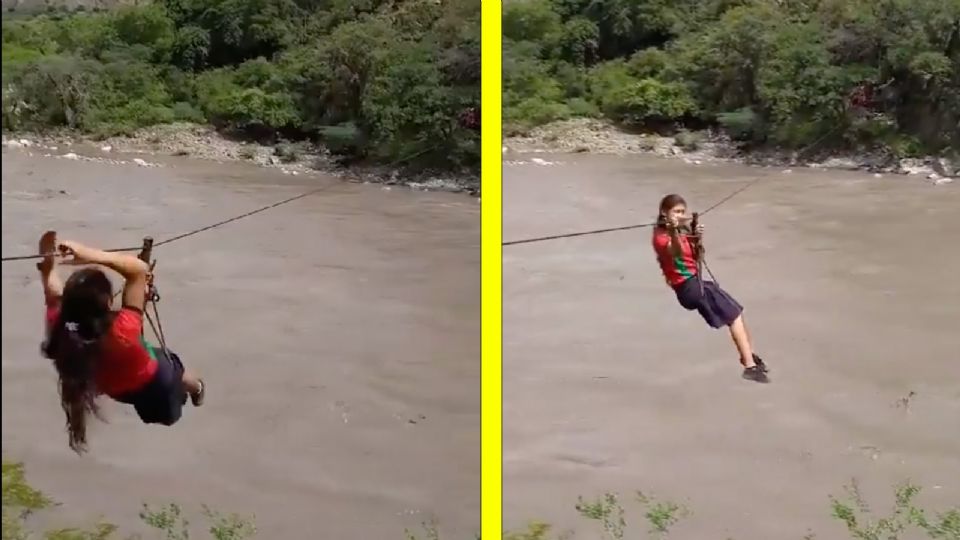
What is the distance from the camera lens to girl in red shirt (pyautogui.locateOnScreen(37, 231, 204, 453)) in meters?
1.83

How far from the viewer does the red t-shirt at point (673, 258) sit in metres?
2.11

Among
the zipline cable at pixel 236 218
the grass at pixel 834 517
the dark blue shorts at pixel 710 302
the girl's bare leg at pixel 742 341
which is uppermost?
the zipline cable at pixel 236 218

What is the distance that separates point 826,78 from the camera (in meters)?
2.15

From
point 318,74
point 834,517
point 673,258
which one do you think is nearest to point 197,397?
point 318,74

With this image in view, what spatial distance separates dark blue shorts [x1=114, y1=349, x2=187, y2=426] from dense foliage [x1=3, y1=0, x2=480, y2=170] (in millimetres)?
514

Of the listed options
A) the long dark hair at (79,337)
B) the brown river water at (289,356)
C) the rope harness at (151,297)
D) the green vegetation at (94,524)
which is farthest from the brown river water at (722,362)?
the long dark hair at (79,337)

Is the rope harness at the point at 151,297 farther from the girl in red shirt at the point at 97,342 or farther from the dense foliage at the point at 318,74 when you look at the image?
the dense foliage at the point at 318,74

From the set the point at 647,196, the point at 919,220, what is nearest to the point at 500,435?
the point at 647,196

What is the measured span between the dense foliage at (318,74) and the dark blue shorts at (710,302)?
1.85 feet

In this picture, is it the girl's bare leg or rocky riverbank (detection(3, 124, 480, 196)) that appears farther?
the girl's bare leg

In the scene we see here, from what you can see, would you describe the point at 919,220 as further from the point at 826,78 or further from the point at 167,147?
the point at 167,147

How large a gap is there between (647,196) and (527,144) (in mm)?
298

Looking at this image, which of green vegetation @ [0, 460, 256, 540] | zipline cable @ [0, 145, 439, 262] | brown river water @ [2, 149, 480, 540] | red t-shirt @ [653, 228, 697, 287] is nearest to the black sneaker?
red t-shirt @ [653, 228, 697, 287]

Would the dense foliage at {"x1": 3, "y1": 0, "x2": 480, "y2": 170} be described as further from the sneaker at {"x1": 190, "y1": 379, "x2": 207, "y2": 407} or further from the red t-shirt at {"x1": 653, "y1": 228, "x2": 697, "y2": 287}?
the sneaker at {"x1": 190, "y1": 379, "x2": 207, "y2": 407}
